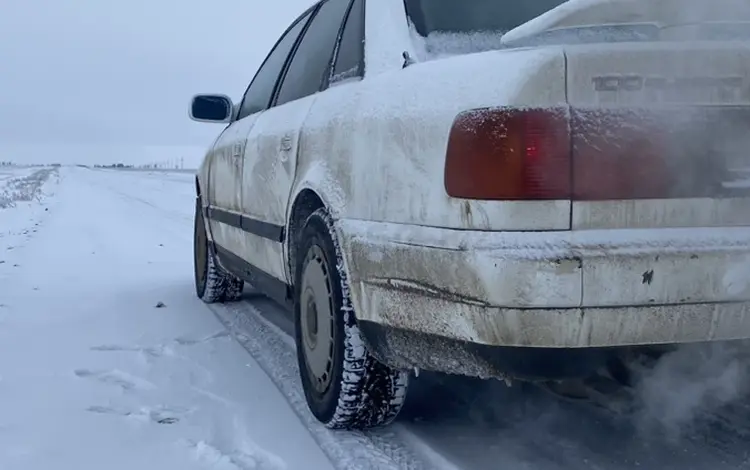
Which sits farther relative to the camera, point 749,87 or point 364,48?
point 364,48

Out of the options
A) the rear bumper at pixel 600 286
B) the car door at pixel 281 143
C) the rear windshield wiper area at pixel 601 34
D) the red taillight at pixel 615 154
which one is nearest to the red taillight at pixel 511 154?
the red taillight at pixel 615 154

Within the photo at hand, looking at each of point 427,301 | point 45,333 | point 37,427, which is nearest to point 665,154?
point 427,301

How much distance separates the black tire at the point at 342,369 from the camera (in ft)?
8.87

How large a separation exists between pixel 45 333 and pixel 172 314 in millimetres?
842

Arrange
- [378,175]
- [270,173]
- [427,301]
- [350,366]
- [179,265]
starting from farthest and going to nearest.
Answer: [179,265] < [270,173] < [350,366] < [378,175] < [427,301]

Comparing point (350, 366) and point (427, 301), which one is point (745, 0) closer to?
point (427, 301)

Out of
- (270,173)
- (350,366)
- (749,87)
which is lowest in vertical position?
A: (350,366)

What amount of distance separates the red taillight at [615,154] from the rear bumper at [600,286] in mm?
109

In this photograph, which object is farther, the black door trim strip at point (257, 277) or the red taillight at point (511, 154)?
the black door trim strip at point (257, 277)

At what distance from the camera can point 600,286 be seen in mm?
1903

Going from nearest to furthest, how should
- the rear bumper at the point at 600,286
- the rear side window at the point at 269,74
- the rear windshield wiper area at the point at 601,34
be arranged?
the rear bumper at the point at 600,286
the rear windshield wiper area at the point at 601,34
the rear side window at the point at 269,74

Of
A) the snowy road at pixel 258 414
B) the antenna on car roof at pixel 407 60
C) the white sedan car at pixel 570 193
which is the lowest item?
the snowy road at pixel 258 414

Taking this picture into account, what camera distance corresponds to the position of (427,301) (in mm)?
2211

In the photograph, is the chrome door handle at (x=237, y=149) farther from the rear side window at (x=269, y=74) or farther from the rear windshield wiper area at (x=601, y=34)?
the rear windshield wiper area at (x=601, y=34)
